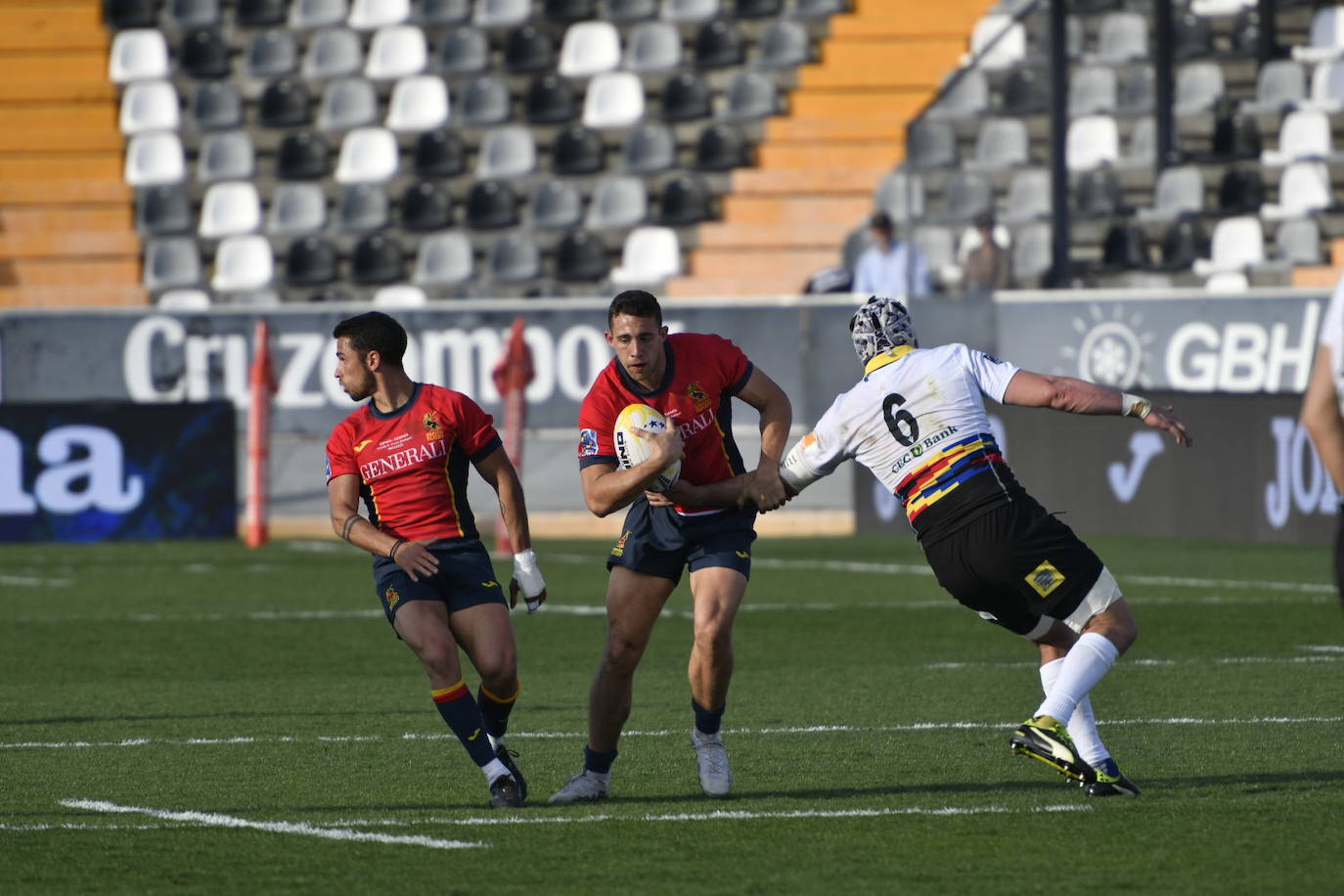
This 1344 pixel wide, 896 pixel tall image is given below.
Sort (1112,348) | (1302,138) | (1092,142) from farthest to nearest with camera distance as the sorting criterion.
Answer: (1302,138) < (1092,142) < (1112,348)

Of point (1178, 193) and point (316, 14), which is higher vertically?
point (316, 14)

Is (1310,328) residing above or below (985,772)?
above

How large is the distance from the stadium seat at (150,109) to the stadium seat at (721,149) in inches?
279

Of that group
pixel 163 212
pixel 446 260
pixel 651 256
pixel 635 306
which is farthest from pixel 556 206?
pixel 635 306

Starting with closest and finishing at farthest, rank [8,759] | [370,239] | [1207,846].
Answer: [1207,846] < [8,759] < [370,239]

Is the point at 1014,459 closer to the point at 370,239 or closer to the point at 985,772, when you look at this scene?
the point at 370,239

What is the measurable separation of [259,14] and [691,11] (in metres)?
5.91

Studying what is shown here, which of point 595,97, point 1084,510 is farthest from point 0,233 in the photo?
point 1084,510

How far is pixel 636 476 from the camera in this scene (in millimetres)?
8109

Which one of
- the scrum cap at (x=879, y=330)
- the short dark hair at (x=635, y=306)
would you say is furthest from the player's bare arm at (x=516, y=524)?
the scrum cap at (x=879, y=330)

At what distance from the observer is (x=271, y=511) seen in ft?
76.9

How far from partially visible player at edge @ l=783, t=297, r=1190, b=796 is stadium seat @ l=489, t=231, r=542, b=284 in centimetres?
1949

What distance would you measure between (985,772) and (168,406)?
14.7 meters

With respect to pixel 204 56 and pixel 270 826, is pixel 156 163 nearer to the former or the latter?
pixel 204 56
